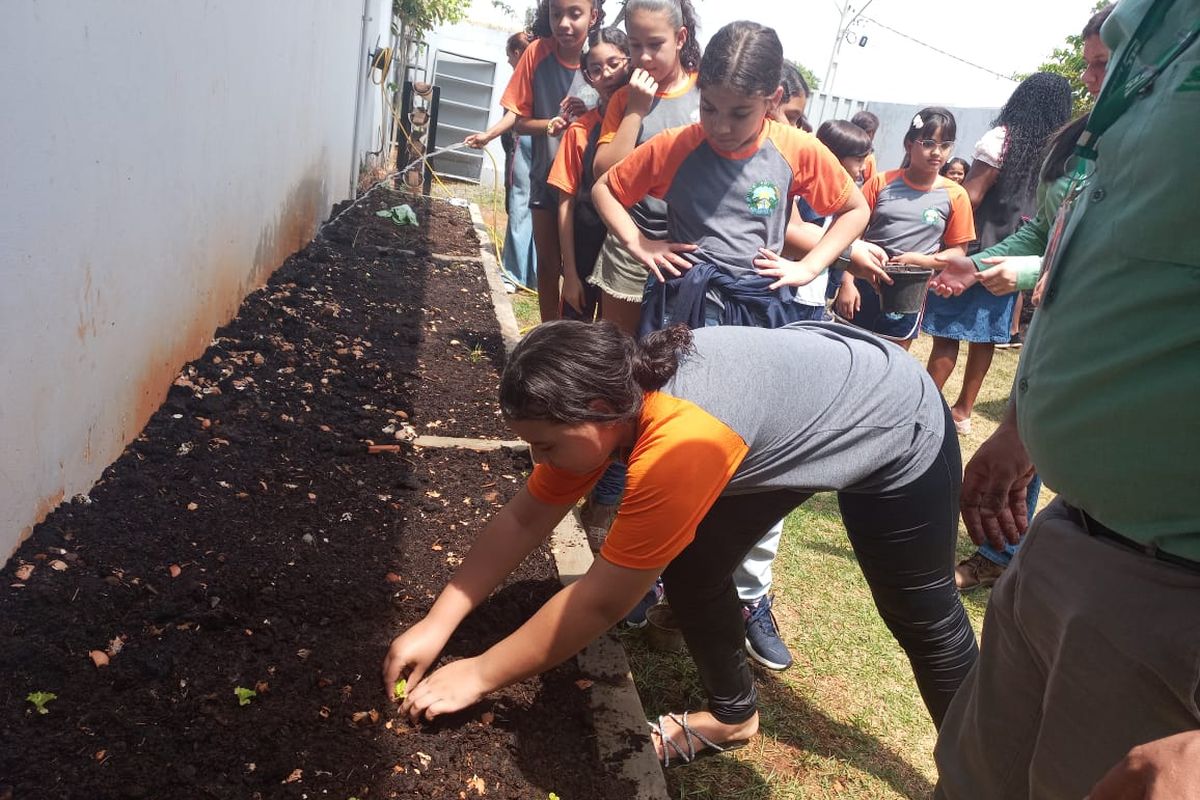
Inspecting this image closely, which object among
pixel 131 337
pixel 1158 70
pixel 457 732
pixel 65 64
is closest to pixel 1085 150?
pixel 1158 70

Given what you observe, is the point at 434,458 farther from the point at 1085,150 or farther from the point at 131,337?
the point at 1085,150

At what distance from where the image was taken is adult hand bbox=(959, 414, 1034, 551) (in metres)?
1.66

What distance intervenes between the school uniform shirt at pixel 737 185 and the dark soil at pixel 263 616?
120 cm

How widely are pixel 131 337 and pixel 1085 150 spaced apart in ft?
9.31

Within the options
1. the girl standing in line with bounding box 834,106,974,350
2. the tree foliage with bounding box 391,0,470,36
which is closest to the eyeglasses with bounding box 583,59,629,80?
the girl standing in line with bounding box 834,106,974,350

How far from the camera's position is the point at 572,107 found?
173 inches

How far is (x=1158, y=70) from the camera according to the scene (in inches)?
49.6

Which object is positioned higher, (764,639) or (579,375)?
(579,375)

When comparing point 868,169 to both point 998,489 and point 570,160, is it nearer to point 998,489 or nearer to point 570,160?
→ point 570,160

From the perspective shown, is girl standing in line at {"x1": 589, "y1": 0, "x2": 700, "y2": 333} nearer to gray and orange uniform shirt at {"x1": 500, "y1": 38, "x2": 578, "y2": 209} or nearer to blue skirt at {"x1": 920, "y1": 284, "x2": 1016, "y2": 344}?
gray and orange uniform shirt at {"x1": 500, "y1": 38, "x2": 578, "y2": 209}

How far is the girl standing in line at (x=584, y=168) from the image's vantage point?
374 centimetres

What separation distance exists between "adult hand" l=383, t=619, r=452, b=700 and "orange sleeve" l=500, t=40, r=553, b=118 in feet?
11.6

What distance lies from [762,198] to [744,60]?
1.41ft

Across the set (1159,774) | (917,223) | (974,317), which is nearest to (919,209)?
(917,223)
